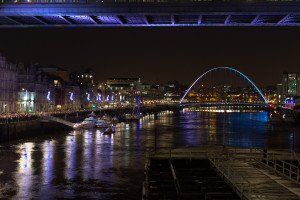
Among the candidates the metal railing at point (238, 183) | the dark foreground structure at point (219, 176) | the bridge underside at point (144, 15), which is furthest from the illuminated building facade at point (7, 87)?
the bridge underside at point (144, 15)

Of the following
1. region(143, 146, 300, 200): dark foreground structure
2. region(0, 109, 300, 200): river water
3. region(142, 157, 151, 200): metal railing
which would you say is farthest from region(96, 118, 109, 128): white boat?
region(142, 157, 151, 200): metal railing

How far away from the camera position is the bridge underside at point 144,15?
15.6 m

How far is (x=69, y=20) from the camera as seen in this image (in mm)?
17516

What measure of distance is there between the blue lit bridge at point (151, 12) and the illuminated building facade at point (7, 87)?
70.1m

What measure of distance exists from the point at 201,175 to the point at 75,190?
28.5 feet

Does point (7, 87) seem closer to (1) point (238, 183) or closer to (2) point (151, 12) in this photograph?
(1) point (238, 183)

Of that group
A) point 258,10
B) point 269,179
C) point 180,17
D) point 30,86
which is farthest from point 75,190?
point 30,86

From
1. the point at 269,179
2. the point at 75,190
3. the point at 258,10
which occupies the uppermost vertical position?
the point at 258,10

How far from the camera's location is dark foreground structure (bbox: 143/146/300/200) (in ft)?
63.5

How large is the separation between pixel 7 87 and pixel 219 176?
70.2 m

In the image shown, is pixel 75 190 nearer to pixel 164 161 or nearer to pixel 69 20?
pixel 164 161

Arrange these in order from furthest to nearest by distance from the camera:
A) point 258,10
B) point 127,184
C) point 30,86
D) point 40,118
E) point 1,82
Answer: point 30,86 < point 1,82 < point 40,118 < point 127,184 < point 258,10

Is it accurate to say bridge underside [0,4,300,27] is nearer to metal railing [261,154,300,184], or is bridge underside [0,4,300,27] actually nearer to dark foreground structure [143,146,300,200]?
dark foreground structure [143,146,300,200]

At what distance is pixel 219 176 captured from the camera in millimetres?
25797
